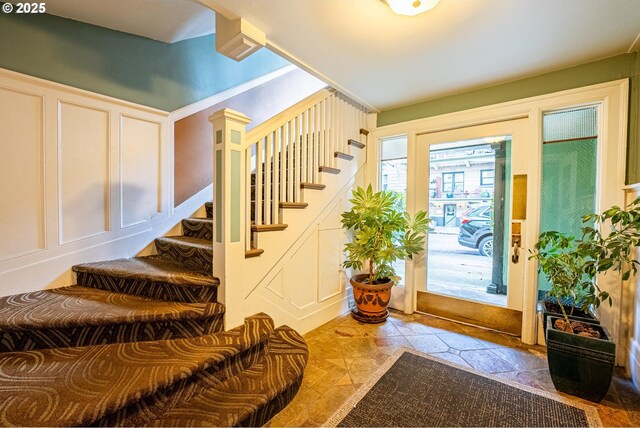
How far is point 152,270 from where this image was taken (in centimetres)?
194

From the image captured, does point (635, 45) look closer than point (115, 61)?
Yes

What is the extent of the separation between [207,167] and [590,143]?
Answer: 360 centimetres

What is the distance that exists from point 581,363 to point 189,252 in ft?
9.13

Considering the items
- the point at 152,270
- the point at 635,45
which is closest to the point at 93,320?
the point at 152,270

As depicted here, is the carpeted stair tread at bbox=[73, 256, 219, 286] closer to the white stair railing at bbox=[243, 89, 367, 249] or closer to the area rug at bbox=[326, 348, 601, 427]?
the white stair railing at bbox=[243, 89, 367, 249]

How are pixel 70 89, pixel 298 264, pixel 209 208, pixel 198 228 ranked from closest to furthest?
pixel 70 89, pixel 298 264, pixel 198 228, pixel 209 208

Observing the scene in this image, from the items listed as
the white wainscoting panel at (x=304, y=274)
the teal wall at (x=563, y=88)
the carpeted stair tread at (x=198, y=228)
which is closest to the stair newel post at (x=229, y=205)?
the white wainscoting panel at (x=304, y=274)

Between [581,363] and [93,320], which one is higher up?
[93,320]

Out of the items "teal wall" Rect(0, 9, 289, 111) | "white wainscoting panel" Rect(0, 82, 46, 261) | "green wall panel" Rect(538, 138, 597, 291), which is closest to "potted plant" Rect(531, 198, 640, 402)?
"green wall panel" Rect(538, 138, 597, 291)

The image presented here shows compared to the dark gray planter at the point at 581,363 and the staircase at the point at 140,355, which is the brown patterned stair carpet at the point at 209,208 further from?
the dark gray planter at the point at 581,363

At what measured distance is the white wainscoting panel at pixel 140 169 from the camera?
233cm

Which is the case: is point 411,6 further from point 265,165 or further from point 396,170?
point 396,170

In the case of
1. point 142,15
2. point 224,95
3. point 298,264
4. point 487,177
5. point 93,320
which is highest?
point 142,15

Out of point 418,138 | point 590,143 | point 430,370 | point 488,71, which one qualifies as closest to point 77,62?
point 418,138
